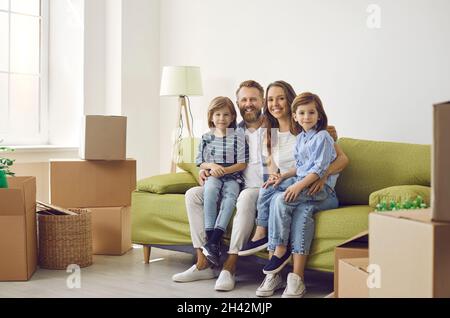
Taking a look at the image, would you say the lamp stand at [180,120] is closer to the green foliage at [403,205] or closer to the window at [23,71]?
the window at [23,71]

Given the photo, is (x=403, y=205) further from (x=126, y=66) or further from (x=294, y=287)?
(x=126, y=66)

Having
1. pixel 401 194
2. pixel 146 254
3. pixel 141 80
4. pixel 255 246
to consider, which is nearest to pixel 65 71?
pixel 141 80

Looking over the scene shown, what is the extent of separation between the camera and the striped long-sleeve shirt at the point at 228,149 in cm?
371

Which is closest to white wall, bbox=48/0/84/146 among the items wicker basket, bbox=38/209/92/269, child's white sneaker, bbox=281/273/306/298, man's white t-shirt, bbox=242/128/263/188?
wicker basket, bbox=38/209/92/269

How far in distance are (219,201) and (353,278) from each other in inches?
58.8

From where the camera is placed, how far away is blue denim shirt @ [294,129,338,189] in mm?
3260

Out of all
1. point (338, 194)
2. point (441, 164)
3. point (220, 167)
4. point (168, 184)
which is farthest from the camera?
point (168, 184)

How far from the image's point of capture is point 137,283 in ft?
11.5

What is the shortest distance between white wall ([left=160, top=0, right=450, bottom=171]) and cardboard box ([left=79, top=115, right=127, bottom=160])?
105 cm

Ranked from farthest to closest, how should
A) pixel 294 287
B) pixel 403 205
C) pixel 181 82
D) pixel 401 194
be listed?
pixel 181 82 → pixel 294 287 → pixel 401 194 → pixel 403 205

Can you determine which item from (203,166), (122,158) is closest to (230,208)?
(203,166)

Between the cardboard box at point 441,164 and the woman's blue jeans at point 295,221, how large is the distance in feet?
4.86

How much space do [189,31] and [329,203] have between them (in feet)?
8.02
